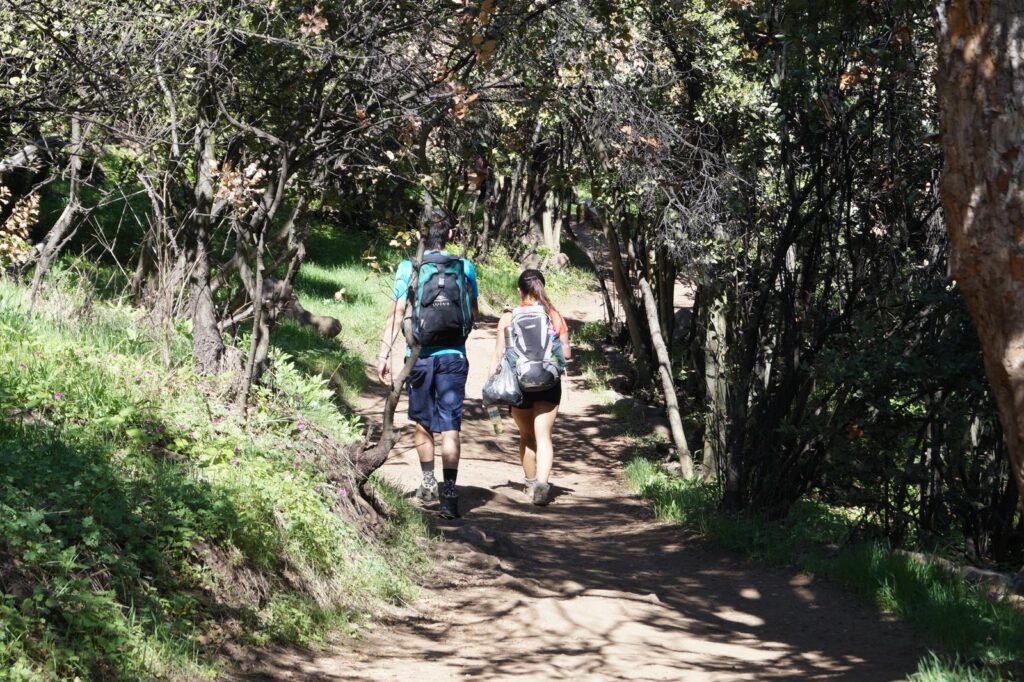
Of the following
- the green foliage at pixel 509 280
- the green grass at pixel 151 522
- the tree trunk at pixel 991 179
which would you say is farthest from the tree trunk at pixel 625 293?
the tree trunk at pixel 991 179

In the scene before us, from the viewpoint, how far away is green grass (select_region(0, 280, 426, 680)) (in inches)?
158

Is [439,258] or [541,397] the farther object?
[541,397]

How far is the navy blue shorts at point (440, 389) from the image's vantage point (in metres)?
7.85

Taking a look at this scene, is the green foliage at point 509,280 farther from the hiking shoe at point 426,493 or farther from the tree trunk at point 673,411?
the hiking shoe at point 426,493

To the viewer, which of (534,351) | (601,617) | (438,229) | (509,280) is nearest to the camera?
(601,617)

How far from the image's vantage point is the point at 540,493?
9281 mm

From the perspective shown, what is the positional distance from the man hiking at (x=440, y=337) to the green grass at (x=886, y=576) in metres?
2.02

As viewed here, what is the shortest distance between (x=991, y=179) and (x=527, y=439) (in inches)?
241

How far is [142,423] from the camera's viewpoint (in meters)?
5.70

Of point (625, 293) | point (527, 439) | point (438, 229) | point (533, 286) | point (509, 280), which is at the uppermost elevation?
point (509, 280)

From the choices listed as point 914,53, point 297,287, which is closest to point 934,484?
point 914,53

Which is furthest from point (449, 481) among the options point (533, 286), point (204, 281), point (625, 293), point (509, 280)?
point (509, 280)

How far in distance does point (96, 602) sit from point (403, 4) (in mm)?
4474

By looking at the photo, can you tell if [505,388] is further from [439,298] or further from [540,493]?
[439,298]
